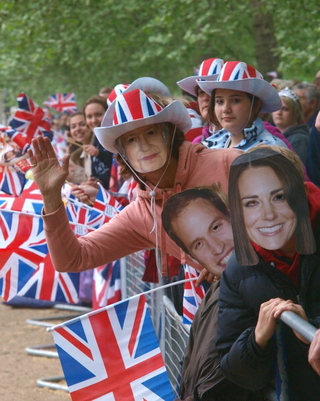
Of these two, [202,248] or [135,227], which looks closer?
[202,248]

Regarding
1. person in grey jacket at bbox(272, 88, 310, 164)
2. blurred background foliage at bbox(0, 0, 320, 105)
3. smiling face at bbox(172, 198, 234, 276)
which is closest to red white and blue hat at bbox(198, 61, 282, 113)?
smiling face at bbox(172, 198, 234, 276)

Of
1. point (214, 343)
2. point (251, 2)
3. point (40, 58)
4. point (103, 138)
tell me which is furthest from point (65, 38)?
point (214, 343)

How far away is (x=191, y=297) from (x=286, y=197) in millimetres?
1806

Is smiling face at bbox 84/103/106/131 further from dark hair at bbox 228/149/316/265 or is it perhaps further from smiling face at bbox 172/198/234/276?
dark hair at bbox 228/149/316/265

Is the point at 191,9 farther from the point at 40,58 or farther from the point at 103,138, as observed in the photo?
the point at 103,138

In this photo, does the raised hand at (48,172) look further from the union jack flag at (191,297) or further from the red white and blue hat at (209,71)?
the red white and blue hat at (209,71)

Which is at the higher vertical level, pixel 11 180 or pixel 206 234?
pixel 11 180

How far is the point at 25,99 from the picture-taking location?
381 inches

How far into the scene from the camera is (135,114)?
12.3ft

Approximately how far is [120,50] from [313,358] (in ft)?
49.5

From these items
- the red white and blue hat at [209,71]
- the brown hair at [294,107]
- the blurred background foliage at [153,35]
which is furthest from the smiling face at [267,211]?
the blurred background foliage at [153,35]

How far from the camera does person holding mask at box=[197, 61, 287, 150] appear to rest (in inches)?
182

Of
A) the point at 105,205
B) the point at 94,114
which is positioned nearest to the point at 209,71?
the point at 105,205

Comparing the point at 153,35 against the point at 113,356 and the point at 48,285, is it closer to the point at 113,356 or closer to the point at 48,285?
the point at 48,285
